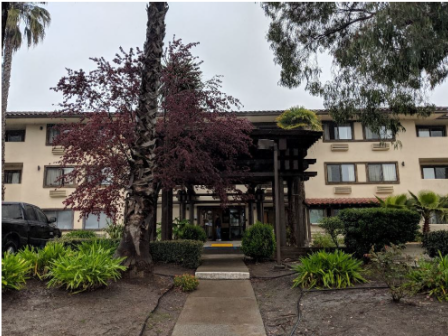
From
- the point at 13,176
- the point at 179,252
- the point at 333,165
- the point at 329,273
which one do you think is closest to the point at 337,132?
the point at 333,165

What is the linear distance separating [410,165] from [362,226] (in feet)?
58.0

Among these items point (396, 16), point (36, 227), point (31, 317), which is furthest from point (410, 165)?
point (31, 317)

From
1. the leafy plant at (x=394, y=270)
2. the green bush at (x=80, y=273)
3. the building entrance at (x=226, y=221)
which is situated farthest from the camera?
the building entrance at (x=226, y=221)

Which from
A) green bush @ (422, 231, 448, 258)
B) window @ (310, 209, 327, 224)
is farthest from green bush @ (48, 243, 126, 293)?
window @ (310, 209, 327, 224)

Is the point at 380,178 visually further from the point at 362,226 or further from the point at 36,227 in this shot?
the point at 36,227

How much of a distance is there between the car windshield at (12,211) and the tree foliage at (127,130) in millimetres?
3284

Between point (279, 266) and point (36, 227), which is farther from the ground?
point (36, 227)

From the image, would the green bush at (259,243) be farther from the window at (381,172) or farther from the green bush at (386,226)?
the window at (381,172)

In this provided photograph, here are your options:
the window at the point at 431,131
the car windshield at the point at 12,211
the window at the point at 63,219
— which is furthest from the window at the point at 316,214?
the car windshield at the point at 12,211

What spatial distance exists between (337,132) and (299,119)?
15.6 feet

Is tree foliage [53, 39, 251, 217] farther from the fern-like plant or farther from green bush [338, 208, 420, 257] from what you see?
the fern-like plant

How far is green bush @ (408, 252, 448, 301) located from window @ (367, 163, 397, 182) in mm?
18985

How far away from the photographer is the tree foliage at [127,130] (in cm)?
845

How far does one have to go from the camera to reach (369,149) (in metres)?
24.5
